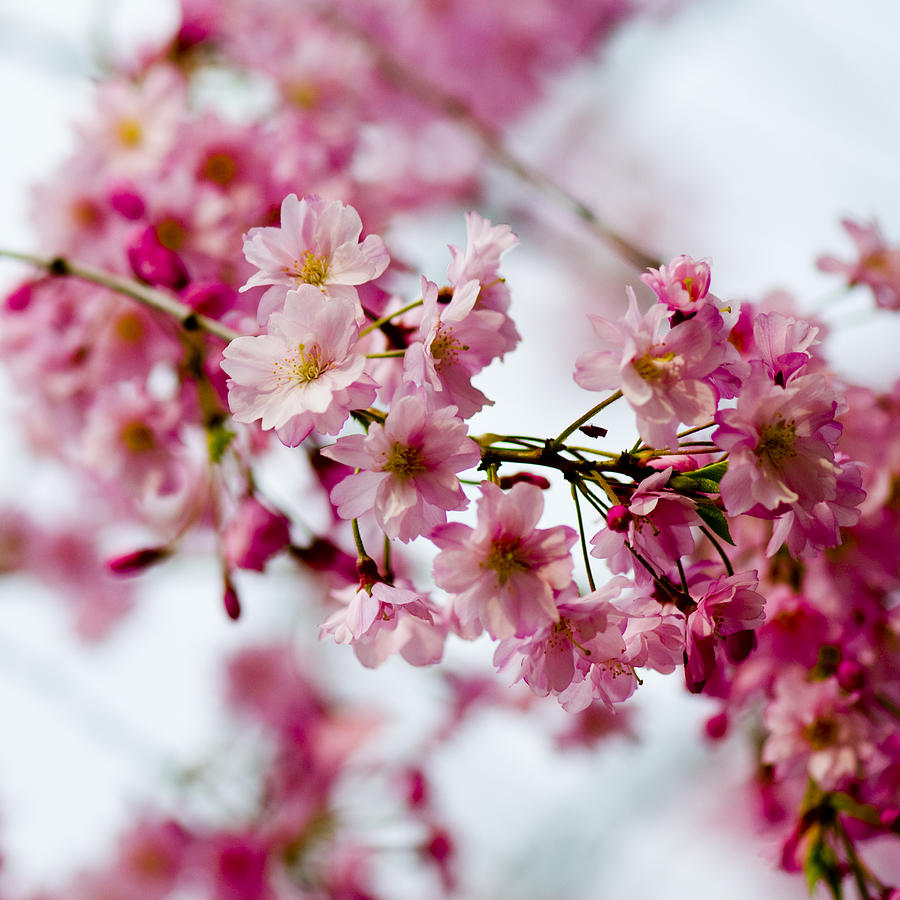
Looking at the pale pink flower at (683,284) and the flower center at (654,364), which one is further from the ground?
the pale pink flower at (683,284)

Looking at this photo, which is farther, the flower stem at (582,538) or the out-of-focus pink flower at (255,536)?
the out-of-focus pink flower at (255,536)

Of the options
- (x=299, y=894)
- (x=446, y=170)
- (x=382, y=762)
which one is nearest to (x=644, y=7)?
(x=446, y=170)

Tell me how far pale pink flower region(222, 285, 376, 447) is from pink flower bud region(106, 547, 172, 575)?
45cm

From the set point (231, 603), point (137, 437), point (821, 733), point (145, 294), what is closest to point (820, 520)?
point (821, 733)

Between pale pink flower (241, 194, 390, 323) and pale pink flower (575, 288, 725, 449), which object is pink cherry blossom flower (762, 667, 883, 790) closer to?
pale pink flower (575, 288, 725, 449)

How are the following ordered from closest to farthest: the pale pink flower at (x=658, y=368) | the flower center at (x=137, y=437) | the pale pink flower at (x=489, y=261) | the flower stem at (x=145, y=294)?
1. the pale pink flower at (x=658, y=368)
2. the pale pink flower at (x=489, y=261)
3. the flower stem at (x=145, y=294)
4. the flower center at (x=137, y=437)

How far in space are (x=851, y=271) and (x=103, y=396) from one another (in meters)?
0.98

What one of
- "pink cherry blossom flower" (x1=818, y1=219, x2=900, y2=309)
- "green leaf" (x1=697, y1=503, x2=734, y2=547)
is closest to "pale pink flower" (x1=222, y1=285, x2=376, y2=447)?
"green leaf" (x1=697, y1=503, x2=734, y2=547)

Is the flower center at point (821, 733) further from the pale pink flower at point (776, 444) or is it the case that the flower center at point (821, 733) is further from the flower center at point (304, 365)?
the flower center at point (304, 365)

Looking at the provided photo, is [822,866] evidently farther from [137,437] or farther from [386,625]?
[137,437]

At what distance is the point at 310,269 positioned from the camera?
626 millimetres

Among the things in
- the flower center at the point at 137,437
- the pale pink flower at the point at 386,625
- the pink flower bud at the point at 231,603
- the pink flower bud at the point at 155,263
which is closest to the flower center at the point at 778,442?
the pale pink flower at the point at 386,625

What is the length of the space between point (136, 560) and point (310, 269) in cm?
49

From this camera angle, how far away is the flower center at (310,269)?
0.63m
